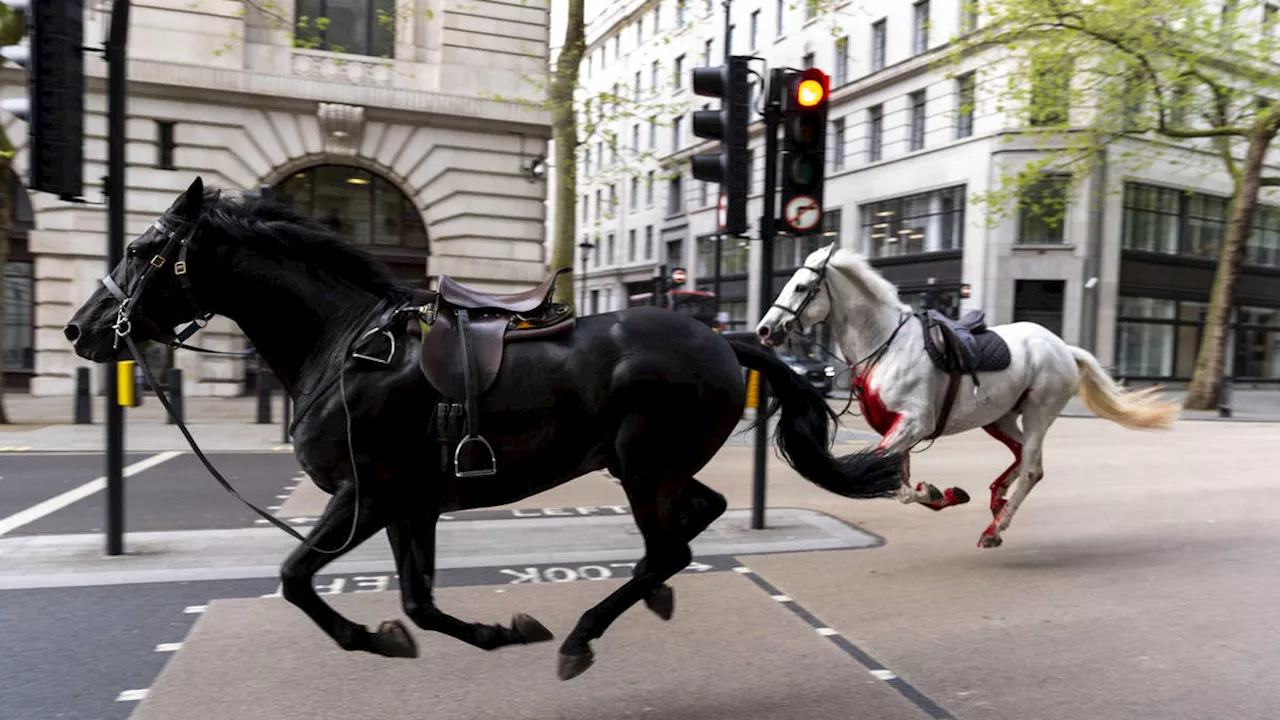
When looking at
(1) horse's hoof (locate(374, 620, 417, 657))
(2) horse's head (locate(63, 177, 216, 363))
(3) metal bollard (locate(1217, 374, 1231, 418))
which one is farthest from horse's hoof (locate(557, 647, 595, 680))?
(3) metal bollard (locate(1217, 374, 1231, 418))

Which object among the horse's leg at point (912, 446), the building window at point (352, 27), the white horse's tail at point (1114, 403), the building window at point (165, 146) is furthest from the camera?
the building window at point (352, 27)

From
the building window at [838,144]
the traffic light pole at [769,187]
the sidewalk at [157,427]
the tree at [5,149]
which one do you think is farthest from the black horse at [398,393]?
the building window at [838,144]

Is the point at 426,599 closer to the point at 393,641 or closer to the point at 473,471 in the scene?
the point at 393,641

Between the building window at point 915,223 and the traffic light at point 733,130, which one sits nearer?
the traffic light at point 733,130

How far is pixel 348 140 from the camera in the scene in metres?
17.7

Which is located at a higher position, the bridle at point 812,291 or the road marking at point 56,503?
the bridle at point 812,291

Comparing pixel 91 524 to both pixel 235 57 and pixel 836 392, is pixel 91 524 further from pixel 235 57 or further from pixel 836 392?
pixel 836 392

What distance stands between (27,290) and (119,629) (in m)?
18.2

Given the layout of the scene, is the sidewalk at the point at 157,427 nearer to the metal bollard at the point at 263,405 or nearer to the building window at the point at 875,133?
the metal bollard at the point at 263,405

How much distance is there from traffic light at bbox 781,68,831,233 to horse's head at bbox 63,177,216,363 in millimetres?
4100

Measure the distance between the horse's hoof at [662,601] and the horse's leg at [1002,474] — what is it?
10.1 ft

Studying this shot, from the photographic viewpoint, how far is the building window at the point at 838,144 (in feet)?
110

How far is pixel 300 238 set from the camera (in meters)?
3.25

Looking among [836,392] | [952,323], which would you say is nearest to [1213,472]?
[952,323]
